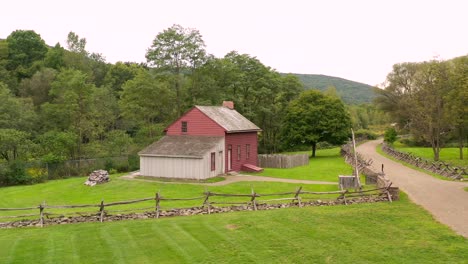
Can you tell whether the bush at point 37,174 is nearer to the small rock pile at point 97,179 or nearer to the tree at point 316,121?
the small rock pile at point 97,179

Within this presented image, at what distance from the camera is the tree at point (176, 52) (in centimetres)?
4797

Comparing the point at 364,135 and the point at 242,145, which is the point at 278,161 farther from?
the point at 364,135

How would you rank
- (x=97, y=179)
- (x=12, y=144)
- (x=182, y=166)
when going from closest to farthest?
(x=97, y=179) < (x=182, y=166) < (x=12, y=144)

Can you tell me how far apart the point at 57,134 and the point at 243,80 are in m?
25.0

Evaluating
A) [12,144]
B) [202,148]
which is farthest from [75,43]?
[202,148]

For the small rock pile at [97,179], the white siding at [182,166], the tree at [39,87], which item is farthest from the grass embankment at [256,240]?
the tree at [39,87]

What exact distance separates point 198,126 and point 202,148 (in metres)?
3.75

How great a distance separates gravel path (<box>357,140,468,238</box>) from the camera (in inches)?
694

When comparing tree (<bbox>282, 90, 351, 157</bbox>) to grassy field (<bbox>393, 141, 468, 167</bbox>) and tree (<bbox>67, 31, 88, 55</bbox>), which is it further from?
tree (<bbox>67, 31, 88, 55</bbox>)

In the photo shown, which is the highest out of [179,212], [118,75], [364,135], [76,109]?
[118,75]

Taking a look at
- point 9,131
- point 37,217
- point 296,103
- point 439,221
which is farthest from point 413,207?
point 296,103

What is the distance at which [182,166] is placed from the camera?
111ft

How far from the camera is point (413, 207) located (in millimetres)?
19906

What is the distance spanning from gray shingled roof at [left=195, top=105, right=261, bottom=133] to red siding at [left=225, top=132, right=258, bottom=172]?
1.93ft
